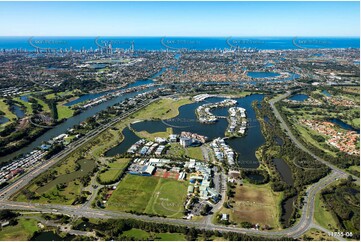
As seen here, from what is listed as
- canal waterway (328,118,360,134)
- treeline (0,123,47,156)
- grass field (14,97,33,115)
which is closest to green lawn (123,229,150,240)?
treeline (0,123,47,156)

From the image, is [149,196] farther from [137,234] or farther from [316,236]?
[316,236]

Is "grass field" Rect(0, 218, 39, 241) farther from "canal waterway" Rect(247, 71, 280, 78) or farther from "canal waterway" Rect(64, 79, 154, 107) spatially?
"canal waterway" Rect(247, 71, 280, 78)

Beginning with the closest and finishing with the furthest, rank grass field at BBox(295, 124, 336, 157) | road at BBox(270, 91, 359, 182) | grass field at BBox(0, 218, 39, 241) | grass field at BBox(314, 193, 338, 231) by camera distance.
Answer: grass field at BBox(0, 218, 39, 241) → grass field at BBox(314, 193, 338, 231) → road at BBox(270, 91, 359, 182) → grass field at BBox(295, 124, 336, 157)

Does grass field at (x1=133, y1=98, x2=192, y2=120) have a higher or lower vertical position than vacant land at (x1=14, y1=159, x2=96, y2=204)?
higher

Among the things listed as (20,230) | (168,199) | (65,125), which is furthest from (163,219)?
(65,125)

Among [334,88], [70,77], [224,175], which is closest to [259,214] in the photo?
[224,175]

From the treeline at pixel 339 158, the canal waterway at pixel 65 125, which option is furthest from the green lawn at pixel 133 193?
the treeline at pixel 339 158
